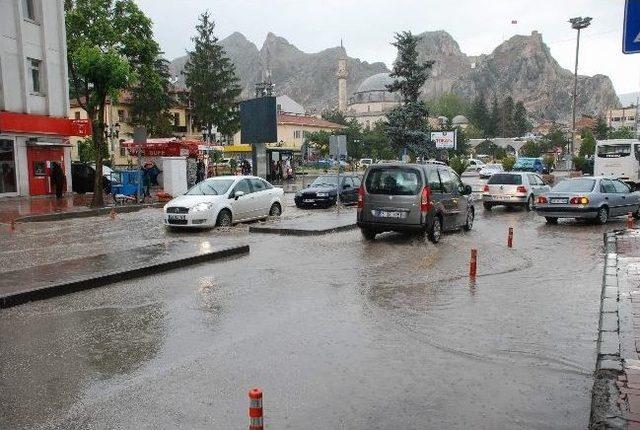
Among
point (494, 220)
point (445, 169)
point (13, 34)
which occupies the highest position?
point (13, 34)

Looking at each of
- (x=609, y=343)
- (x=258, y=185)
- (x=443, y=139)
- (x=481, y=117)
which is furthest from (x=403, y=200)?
(x=481, y=117)

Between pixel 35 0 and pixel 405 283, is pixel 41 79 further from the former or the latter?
pixel 405 283

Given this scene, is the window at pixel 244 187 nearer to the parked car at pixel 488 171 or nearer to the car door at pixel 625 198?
the car door at pixel 625 198

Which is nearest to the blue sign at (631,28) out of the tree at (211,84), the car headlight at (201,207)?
the car headlight at (201,207)

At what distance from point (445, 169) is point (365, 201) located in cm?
259

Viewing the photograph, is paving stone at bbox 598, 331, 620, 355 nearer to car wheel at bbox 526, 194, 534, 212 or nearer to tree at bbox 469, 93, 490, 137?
car wheel at bbox 526, 194, 534, 212

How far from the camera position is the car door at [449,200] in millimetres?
14961

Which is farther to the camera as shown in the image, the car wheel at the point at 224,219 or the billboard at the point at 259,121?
the billboard at the point at 259,121

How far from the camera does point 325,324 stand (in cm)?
708

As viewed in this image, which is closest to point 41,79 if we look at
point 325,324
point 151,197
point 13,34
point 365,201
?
point 13,34

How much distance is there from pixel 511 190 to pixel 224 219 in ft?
38.9

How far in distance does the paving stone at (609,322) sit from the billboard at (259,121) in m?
24.3

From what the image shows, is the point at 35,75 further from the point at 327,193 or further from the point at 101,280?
the point at 101,280

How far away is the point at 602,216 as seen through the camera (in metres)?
18.1
